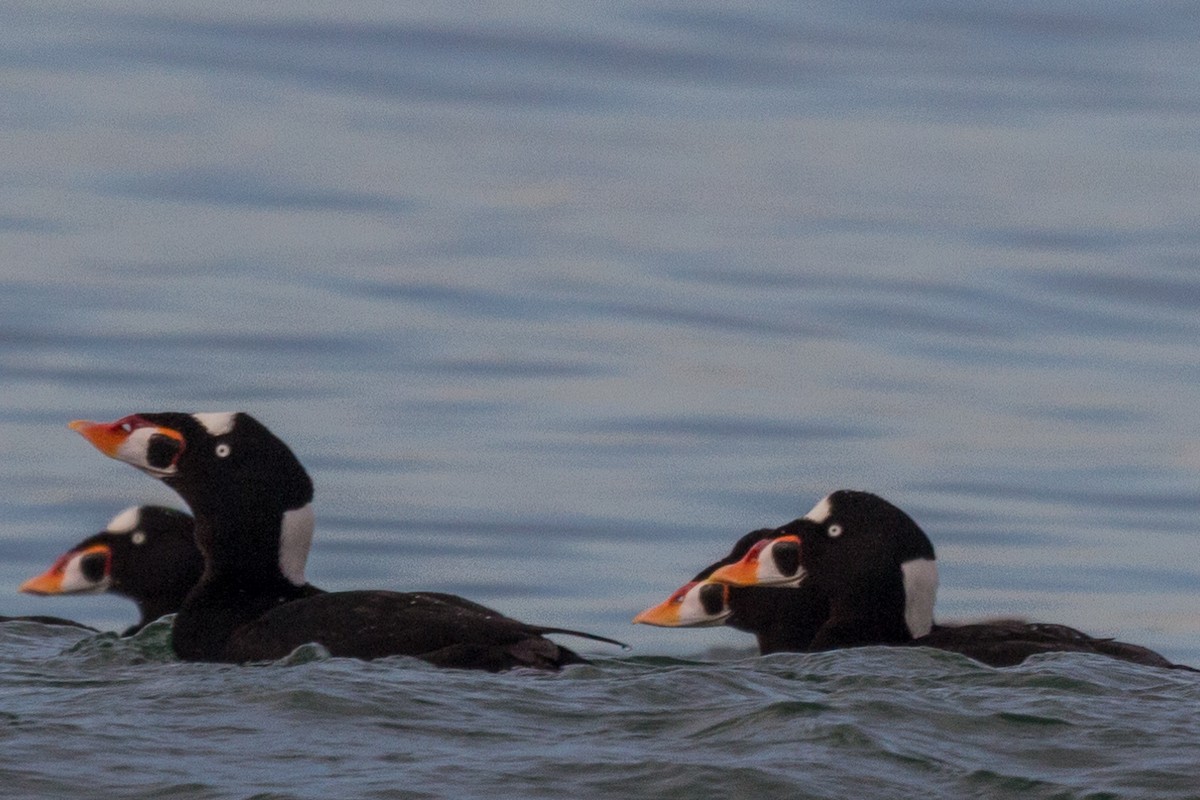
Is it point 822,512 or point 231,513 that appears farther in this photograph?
point 822,512

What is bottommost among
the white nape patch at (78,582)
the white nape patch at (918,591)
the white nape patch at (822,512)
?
the white nape patch at (78,582)

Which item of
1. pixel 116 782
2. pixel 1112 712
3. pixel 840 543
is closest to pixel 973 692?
pixel 1112 712

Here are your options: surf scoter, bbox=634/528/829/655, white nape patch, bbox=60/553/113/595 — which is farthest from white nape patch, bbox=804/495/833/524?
white nape patch, bbox=60/553/113/595

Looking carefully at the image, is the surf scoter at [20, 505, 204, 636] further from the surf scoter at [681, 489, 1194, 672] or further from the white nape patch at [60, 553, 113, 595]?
the surf scoter at [681, 489, 1194, 672]

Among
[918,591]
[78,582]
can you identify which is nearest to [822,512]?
[918,591]

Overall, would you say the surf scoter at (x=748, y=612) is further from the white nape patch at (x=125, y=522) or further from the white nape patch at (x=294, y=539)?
the white nape patch at (x=125, y=522)

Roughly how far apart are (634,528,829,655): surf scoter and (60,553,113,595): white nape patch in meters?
2.00

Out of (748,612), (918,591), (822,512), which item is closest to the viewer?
(918,591)

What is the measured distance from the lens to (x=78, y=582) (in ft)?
36.4

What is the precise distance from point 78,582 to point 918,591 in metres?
3.05

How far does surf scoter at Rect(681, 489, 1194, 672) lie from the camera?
10125 millimetres

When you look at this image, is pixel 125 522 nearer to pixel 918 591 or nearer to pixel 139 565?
pixel 139 565

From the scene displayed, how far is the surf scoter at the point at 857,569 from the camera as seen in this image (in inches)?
399

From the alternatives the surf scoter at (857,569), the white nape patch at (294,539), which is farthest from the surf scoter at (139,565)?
the surf scoter at (857,569)
